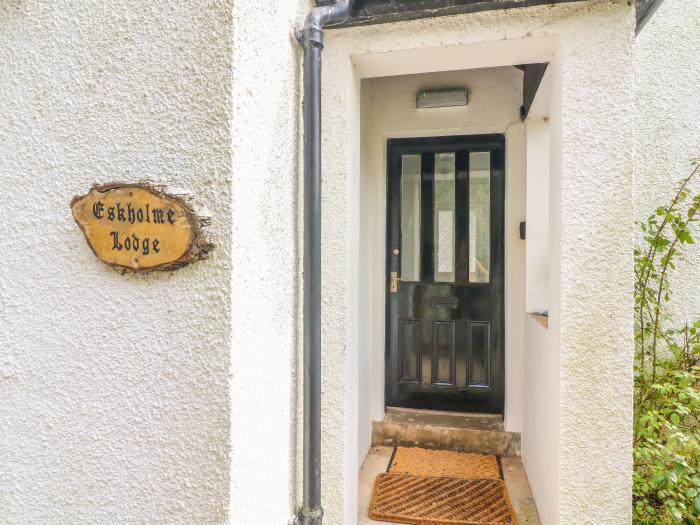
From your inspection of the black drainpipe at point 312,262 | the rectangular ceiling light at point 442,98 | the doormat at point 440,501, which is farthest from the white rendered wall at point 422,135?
the black drainpipe at point 312,262

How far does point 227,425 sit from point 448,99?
10.9ft

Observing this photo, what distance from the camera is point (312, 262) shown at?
81.4 inches

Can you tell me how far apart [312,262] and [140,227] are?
2.59 feet

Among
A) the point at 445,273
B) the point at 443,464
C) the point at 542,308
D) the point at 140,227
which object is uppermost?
the point at 140,227

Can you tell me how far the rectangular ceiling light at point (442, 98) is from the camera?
3703 mm

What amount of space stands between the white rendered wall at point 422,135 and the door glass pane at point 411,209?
0.81ft

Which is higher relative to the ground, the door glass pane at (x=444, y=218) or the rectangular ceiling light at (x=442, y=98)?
the rectangular ceiling light at (x=442, y=98)

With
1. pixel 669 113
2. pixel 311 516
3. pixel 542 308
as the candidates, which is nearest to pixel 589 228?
pixel 542 308

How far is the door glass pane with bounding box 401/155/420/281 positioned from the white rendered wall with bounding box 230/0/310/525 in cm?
210

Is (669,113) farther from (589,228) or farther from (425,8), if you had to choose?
(425,8)

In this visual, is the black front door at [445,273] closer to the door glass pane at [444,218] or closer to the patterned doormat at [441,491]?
the door glass pane at [444,218]

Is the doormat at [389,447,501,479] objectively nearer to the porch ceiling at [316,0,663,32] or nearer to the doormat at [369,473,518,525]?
the doormat at [369,473,518,525]

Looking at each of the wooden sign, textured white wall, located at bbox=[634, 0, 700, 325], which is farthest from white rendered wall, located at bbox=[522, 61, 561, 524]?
the wooden sign

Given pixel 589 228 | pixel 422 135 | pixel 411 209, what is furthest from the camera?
pixel 411 209
